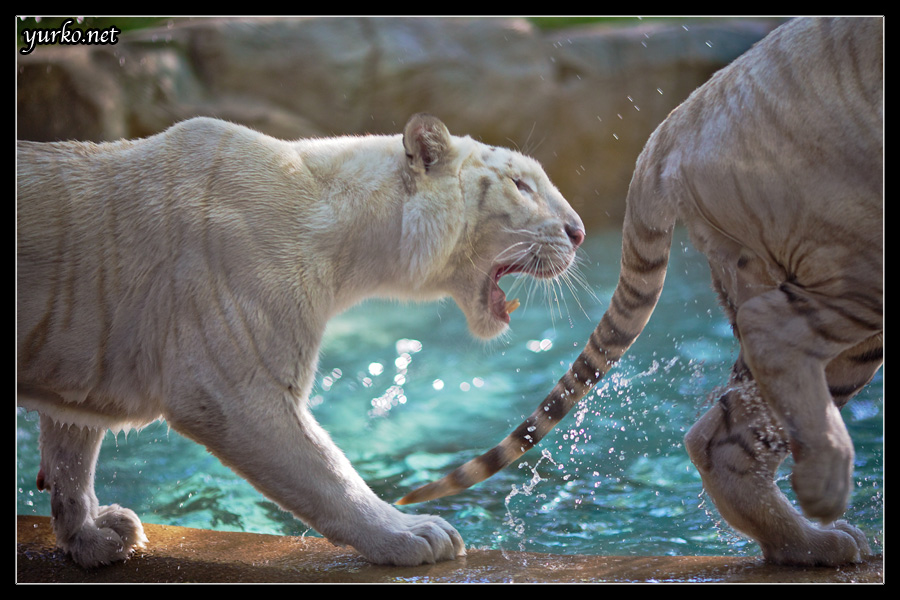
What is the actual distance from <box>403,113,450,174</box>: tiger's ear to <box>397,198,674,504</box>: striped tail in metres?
0.54

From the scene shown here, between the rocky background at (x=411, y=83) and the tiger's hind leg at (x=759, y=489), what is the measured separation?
8.52ft

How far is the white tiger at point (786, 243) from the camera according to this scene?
1.71 metres

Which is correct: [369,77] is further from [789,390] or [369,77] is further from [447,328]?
[789,390]

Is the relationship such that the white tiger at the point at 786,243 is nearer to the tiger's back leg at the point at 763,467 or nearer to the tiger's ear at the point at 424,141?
the tiger's back leg at the point at 763,467

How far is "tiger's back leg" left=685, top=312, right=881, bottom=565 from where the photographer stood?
189 cm

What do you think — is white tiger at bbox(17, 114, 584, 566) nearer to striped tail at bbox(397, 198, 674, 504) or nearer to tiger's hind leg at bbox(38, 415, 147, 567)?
tiger's hind leg at bbox(38, 415, 147, 567)

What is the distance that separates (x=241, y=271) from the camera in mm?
2014

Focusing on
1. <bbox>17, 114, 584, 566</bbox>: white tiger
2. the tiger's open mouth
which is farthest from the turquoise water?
<bbox>17, 114, 584, 566</bbox>: white tiger

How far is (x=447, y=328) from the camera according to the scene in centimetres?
557

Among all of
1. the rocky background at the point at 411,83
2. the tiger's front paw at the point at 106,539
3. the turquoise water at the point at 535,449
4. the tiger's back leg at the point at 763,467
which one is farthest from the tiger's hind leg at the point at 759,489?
the rocky background at the point at 411,83

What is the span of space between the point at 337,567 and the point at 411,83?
12.1 ft
